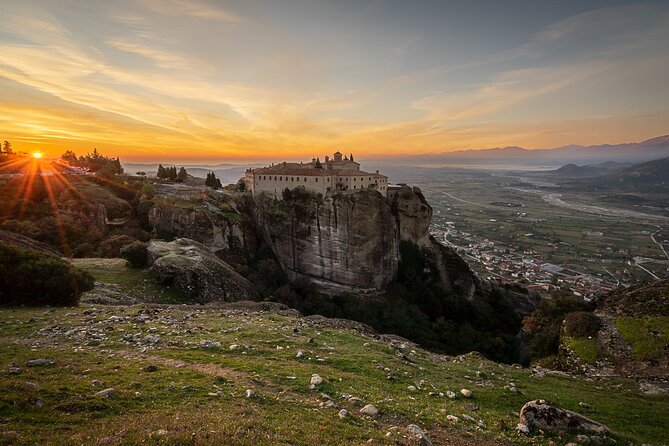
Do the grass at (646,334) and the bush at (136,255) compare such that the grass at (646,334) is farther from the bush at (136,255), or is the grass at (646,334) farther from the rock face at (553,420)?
the bush at (136,255)

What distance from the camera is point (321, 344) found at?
55.9ft

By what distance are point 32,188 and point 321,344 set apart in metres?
60.2

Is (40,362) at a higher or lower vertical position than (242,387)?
higher

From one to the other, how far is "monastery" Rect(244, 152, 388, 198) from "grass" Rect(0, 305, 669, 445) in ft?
186

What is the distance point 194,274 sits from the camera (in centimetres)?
2925

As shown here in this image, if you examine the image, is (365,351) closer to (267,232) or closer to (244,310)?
(244,310)

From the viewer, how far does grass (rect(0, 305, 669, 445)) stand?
7.39 meters

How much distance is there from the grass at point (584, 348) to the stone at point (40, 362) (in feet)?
90.5

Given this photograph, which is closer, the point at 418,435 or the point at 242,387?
the point at 418,435

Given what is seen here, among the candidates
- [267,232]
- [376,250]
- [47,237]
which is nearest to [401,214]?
[376,250]

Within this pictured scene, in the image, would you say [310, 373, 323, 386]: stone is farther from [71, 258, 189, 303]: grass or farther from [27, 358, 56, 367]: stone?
[71, 258, 189, 303]: grass

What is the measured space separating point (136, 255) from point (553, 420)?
107 feet

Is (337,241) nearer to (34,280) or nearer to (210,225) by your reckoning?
(210,225)

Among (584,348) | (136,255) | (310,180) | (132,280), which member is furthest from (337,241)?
(584,348)
